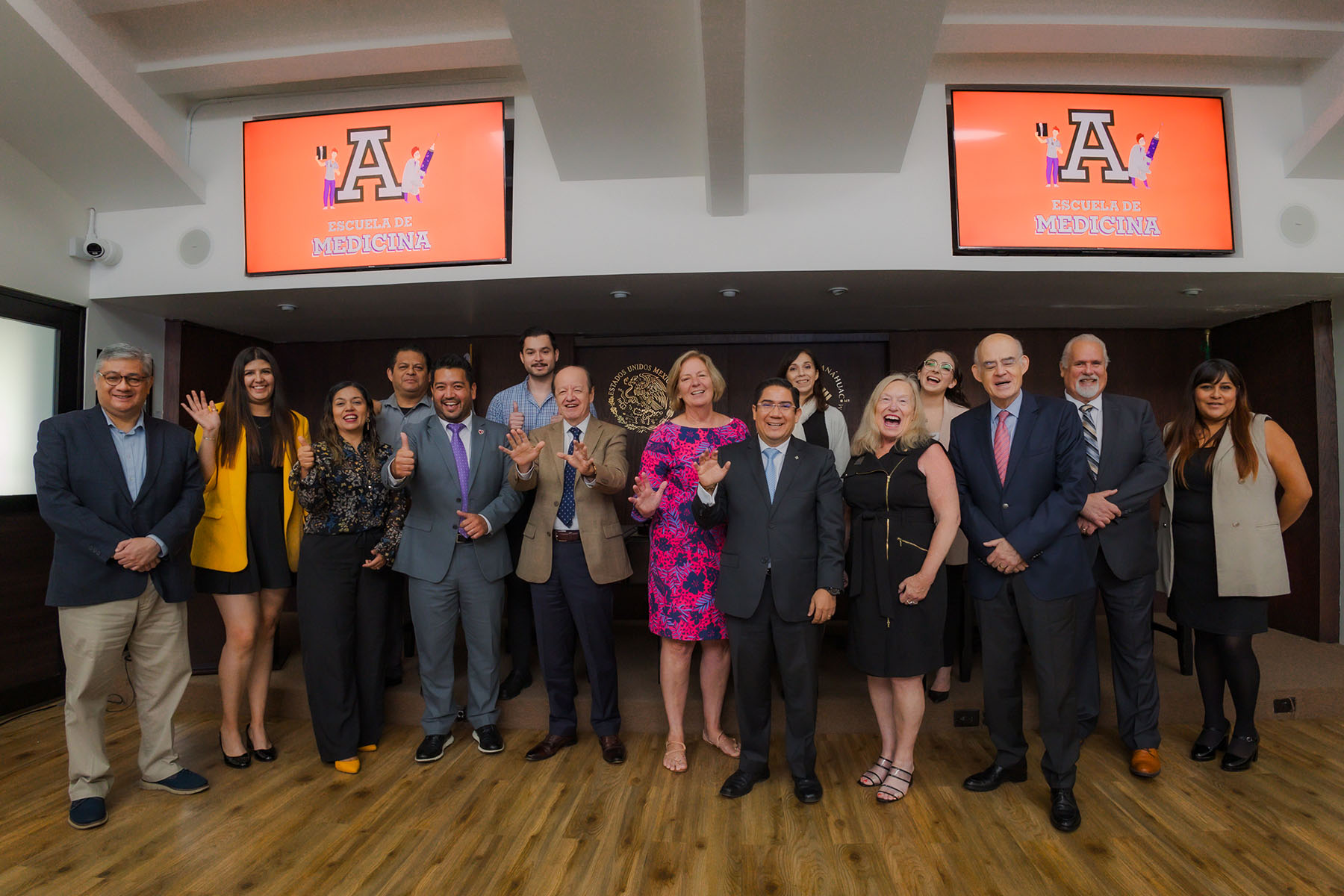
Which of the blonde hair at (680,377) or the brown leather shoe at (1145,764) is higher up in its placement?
the blonde hair at (680,377)

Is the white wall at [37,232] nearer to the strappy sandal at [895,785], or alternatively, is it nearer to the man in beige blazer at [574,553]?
the man in beige blazer at [574,553]

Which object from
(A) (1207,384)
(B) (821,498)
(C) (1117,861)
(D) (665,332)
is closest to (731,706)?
(B) (821,498)

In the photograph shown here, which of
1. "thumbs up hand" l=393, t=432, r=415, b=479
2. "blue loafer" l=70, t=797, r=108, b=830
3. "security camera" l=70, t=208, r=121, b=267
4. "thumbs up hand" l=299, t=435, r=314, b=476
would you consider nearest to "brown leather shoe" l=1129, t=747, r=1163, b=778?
"thumbs up hand" l=393, t=432, r=415, b=479

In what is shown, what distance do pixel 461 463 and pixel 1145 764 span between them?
3.25m

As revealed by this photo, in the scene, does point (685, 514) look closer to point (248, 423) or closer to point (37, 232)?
point (248, 423)

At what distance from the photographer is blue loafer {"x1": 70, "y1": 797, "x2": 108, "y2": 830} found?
2.45 meters

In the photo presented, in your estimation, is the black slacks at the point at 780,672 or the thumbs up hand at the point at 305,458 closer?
the black slacks at the point at 780,672

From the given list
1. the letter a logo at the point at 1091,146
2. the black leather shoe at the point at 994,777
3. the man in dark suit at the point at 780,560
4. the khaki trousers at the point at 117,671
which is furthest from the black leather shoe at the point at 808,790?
the letter a logo at the point at 1091,146

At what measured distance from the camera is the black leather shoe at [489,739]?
3051 millimetres

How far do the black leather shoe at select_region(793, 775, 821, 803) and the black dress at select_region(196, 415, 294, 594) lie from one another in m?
2.43

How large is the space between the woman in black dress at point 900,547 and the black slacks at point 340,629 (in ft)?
6.86

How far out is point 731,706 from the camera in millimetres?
3332

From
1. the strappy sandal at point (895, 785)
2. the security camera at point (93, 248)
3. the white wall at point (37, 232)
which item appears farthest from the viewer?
the security camera at point (93, 248)

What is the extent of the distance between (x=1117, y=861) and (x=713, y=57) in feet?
11.4
